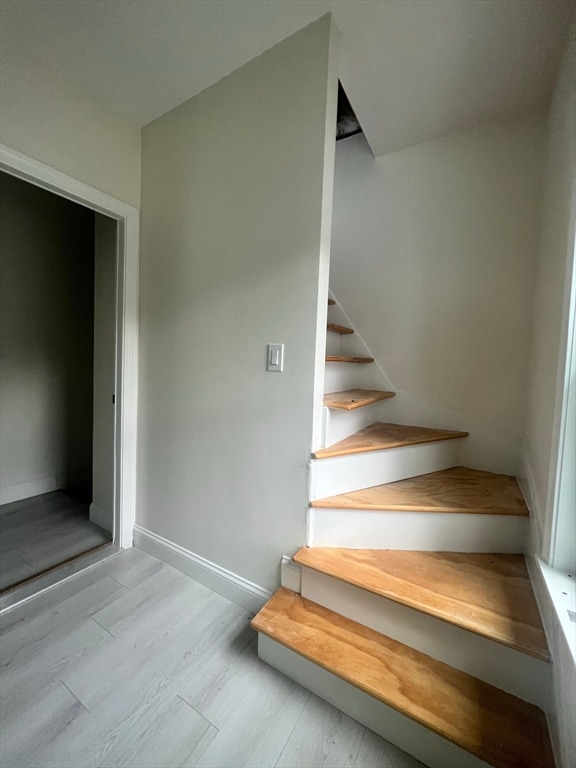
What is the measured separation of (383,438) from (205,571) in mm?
1177

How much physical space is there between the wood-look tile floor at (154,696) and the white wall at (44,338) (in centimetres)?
160

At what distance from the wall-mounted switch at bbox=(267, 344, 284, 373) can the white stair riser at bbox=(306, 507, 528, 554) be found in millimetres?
629

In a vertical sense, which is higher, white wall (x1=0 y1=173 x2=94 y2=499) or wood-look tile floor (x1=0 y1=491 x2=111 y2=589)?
white wall (x1=0 y1=173 x2=94 y2=499)

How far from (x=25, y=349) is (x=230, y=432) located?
2292 millimetres

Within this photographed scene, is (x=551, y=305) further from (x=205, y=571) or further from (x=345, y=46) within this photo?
(x=205, y=571)

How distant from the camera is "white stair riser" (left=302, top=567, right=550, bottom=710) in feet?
2.86

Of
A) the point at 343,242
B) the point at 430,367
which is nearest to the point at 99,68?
A: the point at 343,242

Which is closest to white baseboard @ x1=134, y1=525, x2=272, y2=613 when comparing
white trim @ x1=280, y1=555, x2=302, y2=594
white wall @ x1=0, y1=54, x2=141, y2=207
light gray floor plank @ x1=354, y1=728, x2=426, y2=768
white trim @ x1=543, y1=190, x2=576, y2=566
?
white trim @ x1=280, y1=555, x2=302, y2=594

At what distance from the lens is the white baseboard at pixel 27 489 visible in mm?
2369

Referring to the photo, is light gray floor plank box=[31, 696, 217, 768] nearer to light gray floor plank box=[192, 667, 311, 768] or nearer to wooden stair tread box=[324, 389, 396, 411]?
light gray floor plank box=[192, 667, 311, 768]

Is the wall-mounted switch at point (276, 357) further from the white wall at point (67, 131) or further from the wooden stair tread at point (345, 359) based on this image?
the white wall at point (67, 131)

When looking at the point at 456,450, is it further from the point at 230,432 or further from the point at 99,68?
the point at 99,68

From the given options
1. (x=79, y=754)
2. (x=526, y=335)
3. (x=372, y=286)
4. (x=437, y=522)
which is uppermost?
(x=372, y=286)

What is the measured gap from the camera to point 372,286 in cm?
203
